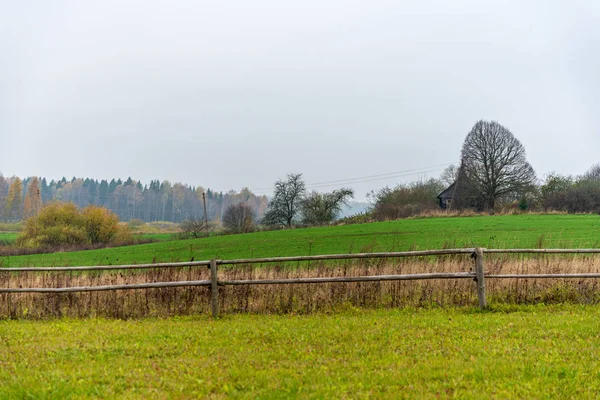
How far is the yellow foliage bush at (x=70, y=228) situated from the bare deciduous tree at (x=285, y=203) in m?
19.6

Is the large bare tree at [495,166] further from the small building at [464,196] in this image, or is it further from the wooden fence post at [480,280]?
the wooden fence post at [480,280]

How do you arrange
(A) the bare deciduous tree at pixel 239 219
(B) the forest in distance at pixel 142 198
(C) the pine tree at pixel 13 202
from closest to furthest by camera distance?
(A) the bare deciduous tree at pixel 239 219, (C) the pine tree at pixel 13 202, (B) the forest in distance at pixel 142 198

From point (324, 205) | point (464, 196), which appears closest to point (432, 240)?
point (464, 196)

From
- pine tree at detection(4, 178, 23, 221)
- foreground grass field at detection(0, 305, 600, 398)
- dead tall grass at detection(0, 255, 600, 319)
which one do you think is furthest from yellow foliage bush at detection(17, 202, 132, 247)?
pine tree at detection(4, 178, 23, 221)

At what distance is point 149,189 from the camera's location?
15375 cm

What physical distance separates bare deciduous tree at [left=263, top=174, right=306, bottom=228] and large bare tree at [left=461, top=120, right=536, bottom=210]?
23.4 meters

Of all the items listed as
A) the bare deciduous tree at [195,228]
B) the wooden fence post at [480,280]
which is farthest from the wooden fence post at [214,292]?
the bare deciduous tree at [195,228]

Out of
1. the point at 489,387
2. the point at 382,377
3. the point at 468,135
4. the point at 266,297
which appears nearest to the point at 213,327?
the point at 266,297

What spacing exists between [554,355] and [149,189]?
516ft

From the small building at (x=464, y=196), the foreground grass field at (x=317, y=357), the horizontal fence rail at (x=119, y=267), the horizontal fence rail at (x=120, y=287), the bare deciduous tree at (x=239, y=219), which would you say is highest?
the small building at (x=464, y=196)

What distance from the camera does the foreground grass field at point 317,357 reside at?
4.86m

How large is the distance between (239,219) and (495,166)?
109ft

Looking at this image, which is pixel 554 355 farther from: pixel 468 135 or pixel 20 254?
pixel 468 135

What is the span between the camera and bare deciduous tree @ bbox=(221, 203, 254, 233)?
5968cm
